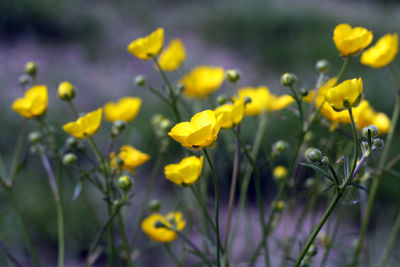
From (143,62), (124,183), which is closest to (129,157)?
(124,183)

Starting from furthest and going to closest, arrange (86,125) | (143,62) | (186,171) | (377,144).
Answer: (143,62) < (86,125) < (186,171) < (377,144)

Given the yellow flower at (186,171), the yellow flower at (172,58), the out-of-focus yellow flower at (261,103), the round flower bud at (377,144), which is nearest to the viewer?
the round flower bud at (377,144)

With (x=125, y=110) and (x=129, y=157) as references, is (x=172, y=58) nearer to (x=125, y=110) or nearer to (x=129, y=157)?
(x=125, y=110)

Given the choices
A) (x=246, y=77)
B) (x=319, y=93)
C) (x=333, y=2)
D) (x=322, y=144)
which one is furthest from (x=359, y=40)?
(x=333, y=2)

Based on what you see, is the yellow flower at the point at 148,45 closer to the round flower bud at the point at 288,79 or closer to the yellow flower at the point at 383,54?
the round flower bud at the point at 288,79

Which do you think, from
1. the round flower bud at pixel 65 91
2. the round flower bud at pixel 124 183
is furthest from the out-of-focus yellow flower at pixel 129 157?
the round flower bud at pixel 65 91

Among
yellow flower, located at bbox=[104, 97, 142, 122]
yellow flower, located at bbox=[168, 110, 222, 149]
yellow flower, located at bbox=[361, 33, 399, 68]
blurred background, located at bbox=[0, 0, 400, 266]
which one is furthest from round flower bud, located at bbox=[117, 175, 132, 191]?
blurred background, located at bbox=[0, 0, 400, 266]

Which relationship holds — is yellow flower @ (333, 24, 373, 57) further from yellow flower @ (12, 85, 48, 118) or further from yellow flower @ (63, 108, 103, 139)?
yellow flower @ (12, 85, 48, 118)
